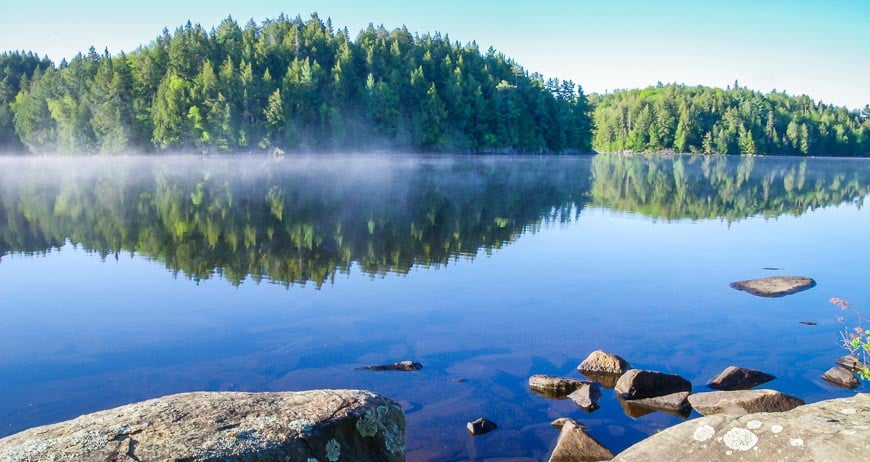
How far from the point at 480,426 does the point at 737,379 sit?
564 cm

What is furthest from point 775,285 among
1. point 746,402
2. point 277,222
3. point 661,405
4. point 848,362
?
point 277,222

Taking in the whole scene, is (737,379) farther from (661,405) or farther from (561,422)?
(561,422)

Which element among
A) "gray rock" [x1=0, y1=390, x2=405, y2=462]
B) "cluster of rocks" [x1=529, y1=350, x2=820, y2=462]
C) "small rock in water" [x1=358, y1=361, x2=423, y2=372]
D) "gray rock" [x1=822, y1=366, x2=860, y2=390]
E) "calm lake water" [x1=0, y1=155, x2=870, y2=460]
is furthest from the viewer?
"small rock in water" [x1=358, y1=361, x2=423, y2=372]

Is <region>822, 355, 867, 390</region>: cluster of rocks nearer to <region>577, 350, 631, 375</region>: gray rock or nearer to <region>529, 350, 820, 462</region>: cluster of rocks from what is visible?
<region>529, 350, 820, 462</region>: cluster of rocks

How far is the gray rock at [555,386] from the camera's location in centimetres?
1130

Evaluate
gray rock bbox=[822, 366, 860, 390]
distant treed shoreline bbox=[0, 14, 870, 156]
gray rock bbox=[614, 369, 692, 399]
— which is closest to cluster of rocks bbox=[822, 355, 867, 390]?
gray rock bbox=[822, 366, 860, 390]

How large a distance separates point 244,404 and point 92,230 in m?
28.6

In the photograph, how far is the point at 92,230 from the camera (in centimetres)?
2953

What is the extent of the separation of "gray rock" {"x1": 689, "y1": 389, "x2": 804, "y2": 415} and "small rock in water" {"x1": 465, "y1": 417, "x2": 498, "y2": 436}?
3.77m

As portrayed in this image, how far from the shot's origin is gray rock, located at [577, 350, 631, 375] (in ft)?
40.1

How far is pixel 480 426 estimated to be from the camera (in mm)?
9875

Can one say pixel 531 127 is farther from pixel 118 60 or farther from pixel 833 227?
pixel 833 227

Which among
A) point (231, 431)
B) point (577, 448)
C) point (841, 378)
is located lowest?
point (841, 378)

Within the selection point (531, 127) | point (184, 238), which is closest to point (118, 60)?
point (531, 127)
